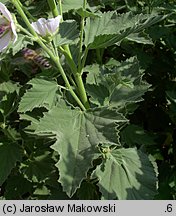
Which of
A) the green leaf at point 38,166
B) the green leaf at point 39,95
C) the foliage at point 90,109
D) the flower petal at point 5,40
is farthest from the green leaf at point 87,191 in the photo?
the flower petal at point 5,40

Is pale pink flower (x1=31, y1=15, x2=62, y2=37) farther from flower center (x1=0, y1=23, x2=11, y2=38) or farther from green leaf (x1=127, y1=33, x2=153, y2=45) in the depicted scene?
green leaf (x1=127, y1=33, x2=153, y2=45)

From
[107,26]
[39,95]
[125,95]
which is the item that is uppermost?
[107,26]

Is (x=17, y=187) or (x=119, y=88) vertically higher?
(x=119, y=88)

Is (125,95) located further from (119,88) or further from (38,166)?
(38,166)

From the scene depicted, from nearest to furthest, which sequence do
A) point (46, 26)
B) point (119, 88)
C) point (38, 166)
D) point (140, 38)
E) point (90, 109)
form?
point (46, 26) < point (90, 109) < point (119, 88) < point (140, 38) < point (38, 166)

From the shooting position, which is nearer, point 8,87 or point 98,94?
point 98,94

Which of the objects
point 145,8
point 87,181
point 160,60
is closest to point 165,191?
point 87,181

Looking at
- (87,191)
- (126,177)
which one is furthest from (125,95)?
(87,191)

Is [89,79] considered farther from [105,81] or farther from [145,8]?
[145,8]
